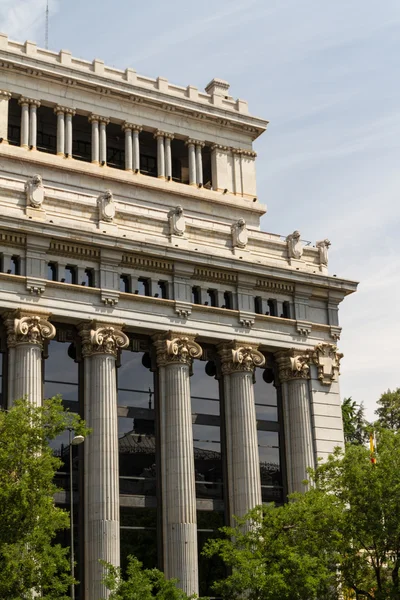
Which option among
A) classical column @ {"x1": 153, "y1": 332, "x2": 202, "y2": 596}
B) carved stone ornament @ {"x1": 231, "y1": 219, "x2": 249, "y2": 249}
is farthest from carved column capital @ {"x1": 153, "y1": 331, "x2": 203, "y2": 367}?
carved stone ornament @ {"x1": 231, "y1": 219, "x2": 249, "y2": 249}

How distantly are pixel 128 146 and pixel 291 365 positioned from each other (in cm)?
1839

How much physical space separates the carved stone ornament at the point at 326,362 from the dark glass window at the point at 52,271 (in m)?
16.9

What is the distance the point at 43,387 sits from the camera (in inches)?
2249

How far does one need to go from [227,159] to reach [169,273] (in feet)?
53.2

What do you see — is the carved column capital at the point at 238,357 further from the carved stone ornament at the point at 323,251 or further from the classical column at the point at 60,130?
the classical column at the point at 60,130

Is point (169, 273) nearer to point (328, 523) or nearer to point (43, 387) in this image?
point (43, 387)

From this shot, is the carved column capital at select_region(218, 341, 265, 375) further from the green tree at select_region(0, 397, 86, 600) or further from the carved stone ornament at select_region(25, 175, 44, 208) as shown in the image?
the green tree at select_region(0, 397, 86, 600)

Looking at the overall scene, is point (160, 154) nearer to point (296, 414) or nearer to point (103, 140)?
point (103, 140)

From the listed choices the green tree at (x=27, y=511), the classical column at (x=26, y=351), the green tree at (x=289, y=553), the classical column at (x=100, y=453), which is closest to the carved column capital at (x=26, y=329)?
the classical column at (x=26, y=351)

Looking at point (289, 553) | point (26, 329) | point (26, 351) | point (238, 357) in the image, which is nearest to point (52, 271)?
point (26, 329)

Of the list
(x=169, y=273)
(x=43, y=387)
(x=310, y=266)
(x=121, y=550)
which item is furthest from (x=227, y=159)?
(x=121, y=550)

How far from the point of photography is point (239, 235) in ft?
216

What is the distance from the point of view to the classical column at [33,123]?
224 ft

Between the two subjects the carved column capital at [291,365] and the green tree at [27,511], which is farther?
the carved column capital at [291,365]
